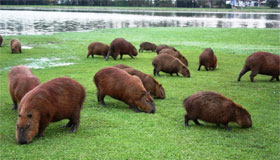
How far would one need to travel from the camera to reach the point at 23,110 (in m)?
6.05

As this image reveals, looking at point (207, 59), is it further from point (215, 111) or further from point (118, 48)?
point (215, 111)

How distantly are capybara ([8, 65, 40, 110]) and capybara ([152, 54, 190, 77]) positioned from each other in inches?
239

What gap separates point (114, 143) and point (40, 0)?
5088 inches

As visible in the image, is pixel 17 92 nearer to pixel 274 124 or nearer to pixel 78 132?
pixel 78 132

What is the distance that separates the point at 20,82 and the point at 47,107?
205 cm

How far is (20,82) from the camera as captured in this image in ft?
26.1

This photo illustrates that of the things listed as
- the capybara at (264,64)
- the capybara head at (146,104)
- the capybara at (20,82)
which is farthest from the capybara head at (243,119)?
the capybara at (264,64)

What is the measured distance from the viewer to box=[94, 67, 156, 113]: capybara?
8445 mm

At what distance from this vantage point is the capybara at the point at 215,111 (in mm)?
7211

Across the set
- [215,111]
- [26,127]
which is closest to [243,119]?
[215,111]

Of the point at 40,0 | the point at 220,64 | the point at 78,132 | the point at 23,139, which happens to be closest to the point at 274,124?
the point at 78,132

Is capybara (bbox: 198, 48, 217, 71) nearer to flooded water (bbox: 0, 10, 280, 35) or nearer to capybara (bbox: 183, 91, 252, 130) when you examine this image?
capybara (bbox: 183, 91, 252, 130)

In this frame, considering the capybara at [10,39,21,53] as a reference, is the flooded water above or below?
above

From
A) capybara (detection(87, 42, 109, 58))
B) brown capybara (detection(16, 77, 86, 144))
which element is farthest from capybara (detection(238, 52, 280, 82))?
capybara (detection(87, 42, 109, 58))
